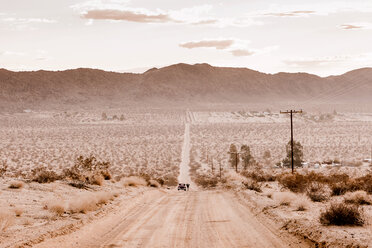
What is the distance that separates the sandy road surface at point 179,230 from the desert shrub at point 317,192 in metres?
2.86

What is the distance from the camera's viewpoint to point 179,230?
44.9 feet

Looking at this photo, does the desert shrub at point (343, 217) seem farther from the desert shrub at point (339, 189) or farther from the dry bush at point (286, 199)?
the desert shrub at point (339, 189)

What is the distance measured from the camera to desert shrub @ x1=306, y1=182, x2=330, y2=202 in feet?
62.3

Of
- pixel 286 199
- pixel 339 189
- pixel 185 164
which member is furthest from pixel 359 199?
pixel 185 164

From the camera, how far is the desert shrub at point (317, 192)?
62.3ft

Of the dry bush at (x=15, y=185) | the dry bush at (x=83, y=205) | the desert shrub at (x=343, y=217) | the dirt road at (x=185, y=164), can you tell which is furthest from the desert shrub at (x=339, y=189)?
the dirt road at (x=185, y=164)

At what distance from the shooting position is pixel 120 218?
16.5 meters

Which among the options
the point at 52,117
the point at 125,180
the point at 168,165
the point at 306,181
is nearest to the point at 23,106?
the point at 52,117

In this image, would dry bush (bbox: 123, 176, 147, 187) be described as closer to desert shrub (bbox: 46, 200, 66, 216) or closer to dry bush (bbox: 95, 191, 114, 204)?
dry bush (bbox: 95, 191, 114, 204)

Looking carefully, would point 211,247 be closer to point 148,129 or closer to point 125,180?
point 125,180

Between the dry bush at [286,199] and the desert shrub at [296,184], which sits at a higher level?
the dry bush at [286,199]

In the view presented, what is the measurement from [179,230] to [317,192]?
25.9 feet

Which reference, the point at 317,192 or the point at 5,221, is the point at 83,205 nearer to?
the point at 5,221

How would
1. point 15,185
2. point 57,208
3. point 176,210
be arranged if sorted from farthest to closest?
point 15,185, point 176,210, point 57,208
